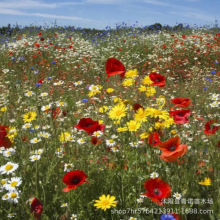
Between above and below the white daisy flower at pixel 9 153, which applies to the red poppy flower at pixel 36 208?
below

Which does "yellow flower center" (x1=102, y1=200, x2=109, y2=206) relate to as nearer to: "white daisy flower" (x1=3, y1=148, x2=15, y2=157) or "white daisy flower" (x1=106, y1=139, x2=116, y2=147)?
"white daisy flower" (x1=106, y1=139, x2=116, y2=147)

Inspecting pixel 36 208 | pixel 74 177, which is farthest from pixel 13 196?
pixel 74 177

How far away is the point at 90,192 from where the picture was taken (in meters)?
1.86

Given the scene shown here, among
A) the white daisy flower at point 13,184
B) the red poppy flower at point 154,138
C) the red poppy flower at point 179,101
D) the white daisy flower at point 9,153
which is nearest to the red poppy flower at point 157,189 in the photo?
the red poppy flower at point 154,138

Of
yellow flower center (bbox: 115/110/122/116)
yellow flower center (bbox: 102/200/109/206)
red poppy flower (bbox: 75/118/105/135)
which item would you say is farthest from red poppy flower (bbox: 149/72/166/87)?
yellow flower center (bbox: 102/200/109/206)

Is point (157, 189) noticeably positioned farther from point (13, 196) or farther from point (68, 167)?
point (13, 196)

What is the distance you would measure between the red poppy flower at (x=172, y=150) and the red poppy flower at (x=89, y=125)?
1.58 ft

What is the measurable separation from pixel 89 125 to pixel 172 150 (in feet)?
2.06

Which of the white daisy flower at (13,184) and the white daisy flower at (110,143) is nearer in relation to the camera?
the white daisy flower at (13,184)

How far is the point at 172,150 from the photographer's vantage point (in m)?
1.52

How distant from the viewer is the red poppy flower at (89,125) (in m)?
1.81

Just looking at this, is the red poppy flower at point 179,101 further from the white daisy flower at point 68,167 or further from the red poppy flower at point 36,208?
the red poppy flower at point 36,208

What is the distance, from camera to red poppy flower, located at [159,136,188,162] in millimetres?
1414

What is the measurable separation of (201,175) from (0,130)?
4.42 ft
